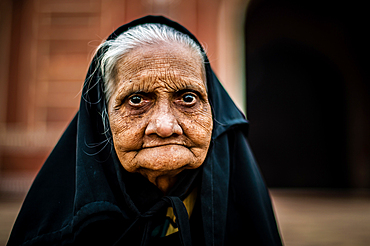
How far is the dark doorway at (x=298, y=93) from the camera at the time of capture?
6328 mm

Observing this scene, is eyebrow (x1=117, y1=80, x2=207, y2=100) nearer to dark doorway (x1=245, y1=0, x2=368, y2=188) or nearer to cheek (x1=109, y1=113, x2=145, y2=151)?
cheek (x1=109, y1=113, x2=145, y2=151)

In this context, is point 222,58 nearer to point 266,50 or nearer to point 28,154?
point 266,50

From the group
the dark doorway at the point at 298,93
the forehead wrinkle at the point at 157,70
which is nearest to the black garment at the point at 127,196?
the forehead wrinkle at the point at 157,70

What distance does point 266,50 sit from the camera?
6473 millimetres

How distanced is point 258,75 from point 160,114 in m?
5.83

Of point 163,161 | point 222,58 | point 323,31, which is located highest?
point 323,31

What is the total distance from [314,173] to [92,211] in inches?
267

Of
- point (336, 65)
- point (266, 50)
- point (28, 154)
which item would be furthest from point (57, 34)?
point (336, 65)

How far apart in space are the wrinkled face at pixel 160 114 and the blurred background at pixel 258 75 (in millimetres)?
4696

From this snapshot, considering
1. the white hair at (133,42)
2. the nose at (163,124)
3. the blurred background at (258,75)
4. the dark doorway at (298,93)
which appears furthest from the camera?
the dark doorway at (298,93)

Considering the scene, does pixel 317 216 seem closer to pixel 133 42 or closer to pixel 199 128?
pixel 199 128

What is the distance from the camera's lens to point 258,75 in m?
6.40

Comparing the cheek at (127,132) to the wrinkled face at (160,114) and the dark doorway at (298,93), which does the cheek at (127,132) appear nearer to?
the wrinkled face at (160,114)

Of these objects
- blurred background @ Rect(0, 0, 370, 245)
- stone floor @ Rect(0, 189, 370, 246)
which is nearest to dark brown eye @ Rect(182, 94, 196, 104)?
stone floor @ Rect(0, 189, 370, 246)
